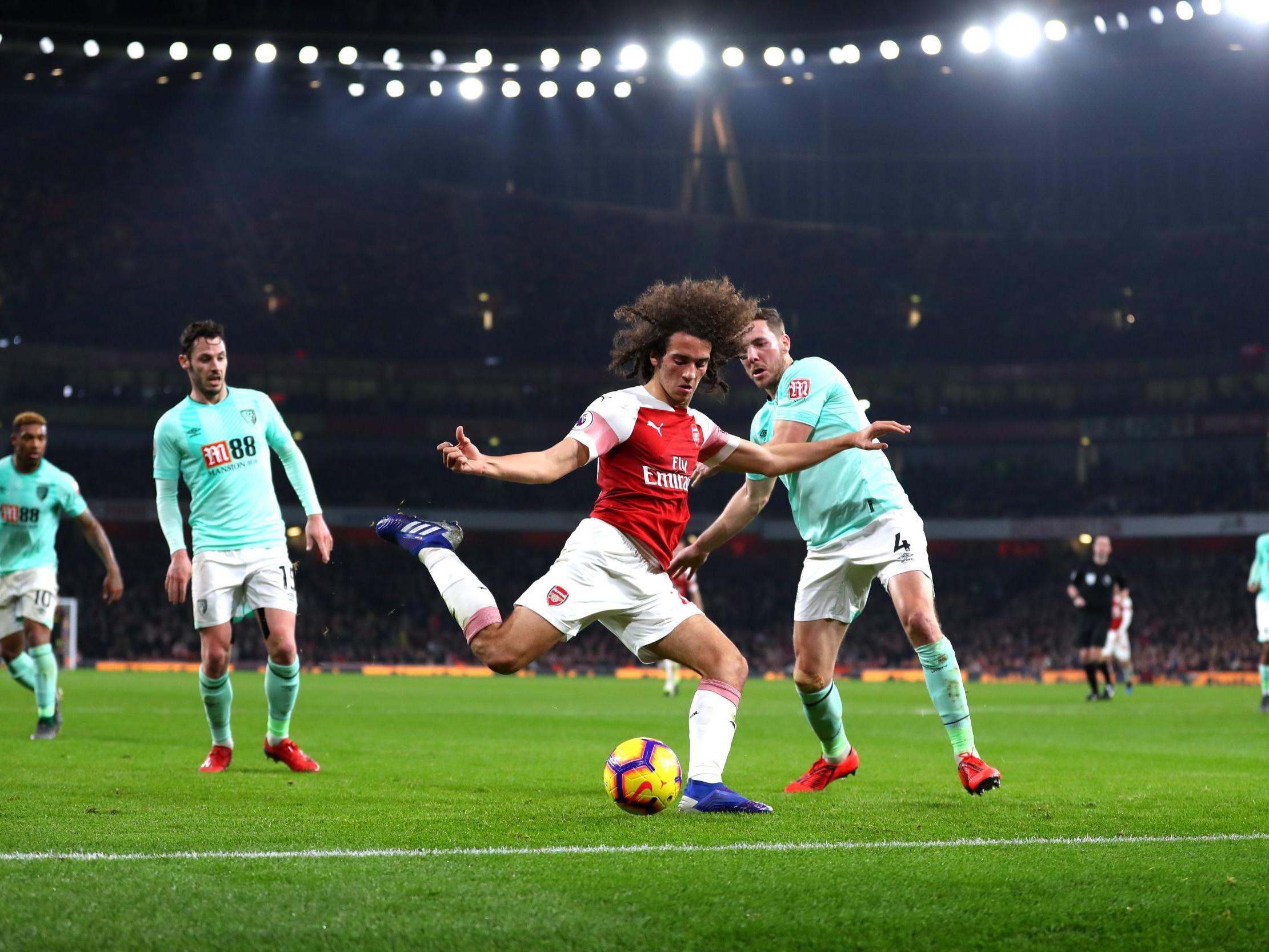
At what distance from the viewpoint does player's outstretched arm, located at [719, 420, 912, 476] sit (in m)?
6.48

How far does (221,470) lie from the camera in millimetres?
9008

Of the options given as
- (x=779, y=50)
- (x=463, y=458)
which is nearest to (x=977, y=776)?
(x=463, y=458)

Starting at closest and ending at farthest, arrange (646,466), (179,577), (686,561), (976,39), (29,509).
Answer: (646,466), (686,561), (179,577), (29,509), (976,39)

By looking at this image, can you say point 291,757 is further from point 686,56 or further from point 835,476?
point 686,56

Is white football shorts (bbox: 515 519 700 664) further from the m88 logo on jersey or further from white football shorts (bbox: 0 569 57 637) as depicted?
white football shorts (bbox: 0 569 57 637)

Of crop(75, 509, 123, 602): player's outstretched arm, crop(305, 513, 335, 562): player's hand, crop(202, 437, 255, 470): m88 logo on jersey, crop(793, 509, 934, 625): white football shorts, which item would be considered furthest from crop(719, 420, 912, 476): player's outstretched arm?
crop(75, 509, 123, 602): player's outstretched arm

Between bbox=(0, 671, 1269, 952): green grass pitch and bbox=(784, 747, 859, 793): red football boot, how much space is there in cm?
18

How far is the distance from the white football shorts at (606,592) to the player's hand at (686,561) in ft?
1.44

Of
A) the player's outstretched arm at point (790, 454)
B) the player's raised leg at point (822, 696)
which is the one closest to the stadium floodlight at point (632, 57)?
the player's raised leg at point (822, 696)

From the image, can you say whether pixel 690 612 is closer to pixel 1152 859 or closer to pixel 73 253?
pixel 1152 859

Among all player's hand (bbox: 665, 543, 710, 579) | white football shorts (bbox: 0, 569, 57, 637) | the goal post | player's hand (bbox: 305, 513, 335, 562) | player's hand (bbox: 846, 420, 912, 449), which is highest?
player's hand (bbox: 846, 420, 912, 449)

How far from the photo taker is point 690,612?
647 cm

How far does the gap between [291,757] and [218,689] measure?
2.17 feet

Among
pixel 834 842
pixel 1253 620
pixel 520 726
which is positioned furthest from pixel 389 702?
pixel 1253 620
